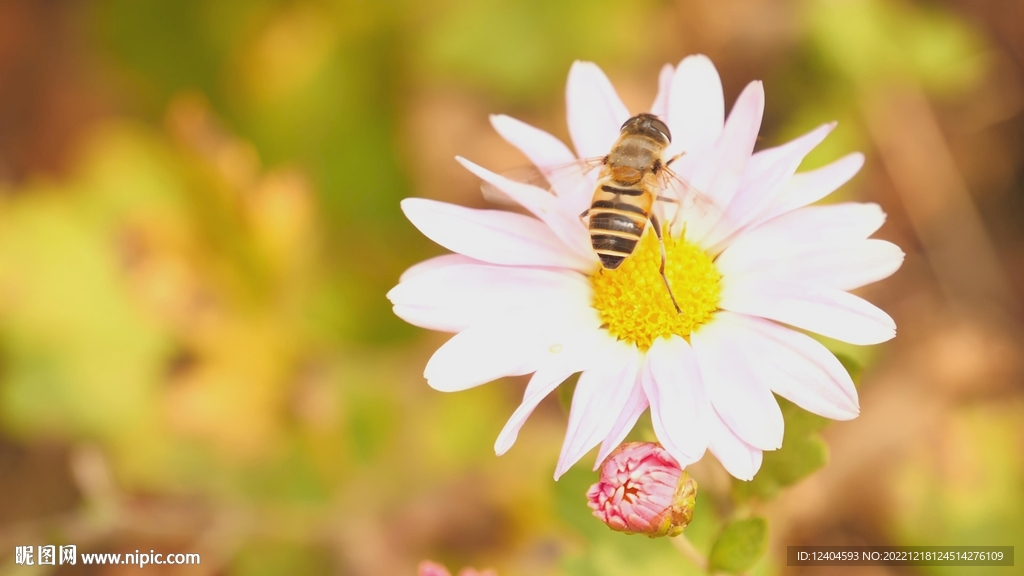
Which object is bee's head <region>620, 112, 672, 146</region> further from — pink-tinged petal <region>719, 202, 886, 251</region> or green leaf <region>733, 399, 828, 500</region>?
green leaf <region>733, 399, 828, 500</region>

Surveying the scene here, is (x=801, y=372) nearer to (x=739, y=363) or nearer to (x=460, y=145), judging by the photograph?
(x=739, y=363)

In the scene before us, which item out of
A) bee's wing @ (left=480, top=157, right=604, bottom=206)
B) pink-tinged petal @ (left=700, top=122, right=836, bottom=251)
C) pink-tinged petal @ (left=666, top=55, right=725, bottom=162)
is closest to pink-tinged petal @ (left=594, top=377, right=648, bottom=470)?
pink-tinged petal @ (left=700, top=122, right=836, bottom=251)

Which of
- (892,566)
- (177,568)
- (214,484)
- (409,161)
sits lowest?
(892,566)

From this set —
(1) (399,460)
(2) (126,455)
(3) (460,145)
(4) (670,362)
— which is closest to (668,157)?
(4) (670,362)

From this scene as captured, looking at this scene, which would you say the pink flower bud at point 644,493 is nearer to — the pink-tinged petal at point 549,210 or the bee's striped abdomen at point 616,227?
the bee's striped abdomen at point 616,227

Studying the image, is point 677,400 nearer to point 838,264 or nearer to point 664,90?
point 838,264

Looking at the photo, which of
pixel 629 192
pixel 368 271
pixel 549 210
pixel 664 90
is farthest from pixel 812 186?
pixel 368 271

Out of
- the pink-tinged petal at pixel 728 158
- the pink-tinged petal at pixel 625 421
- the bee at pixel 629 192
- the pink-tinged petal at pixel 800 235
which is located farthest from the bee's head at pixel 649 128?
the pink-tinged petal at pixel 625 421
